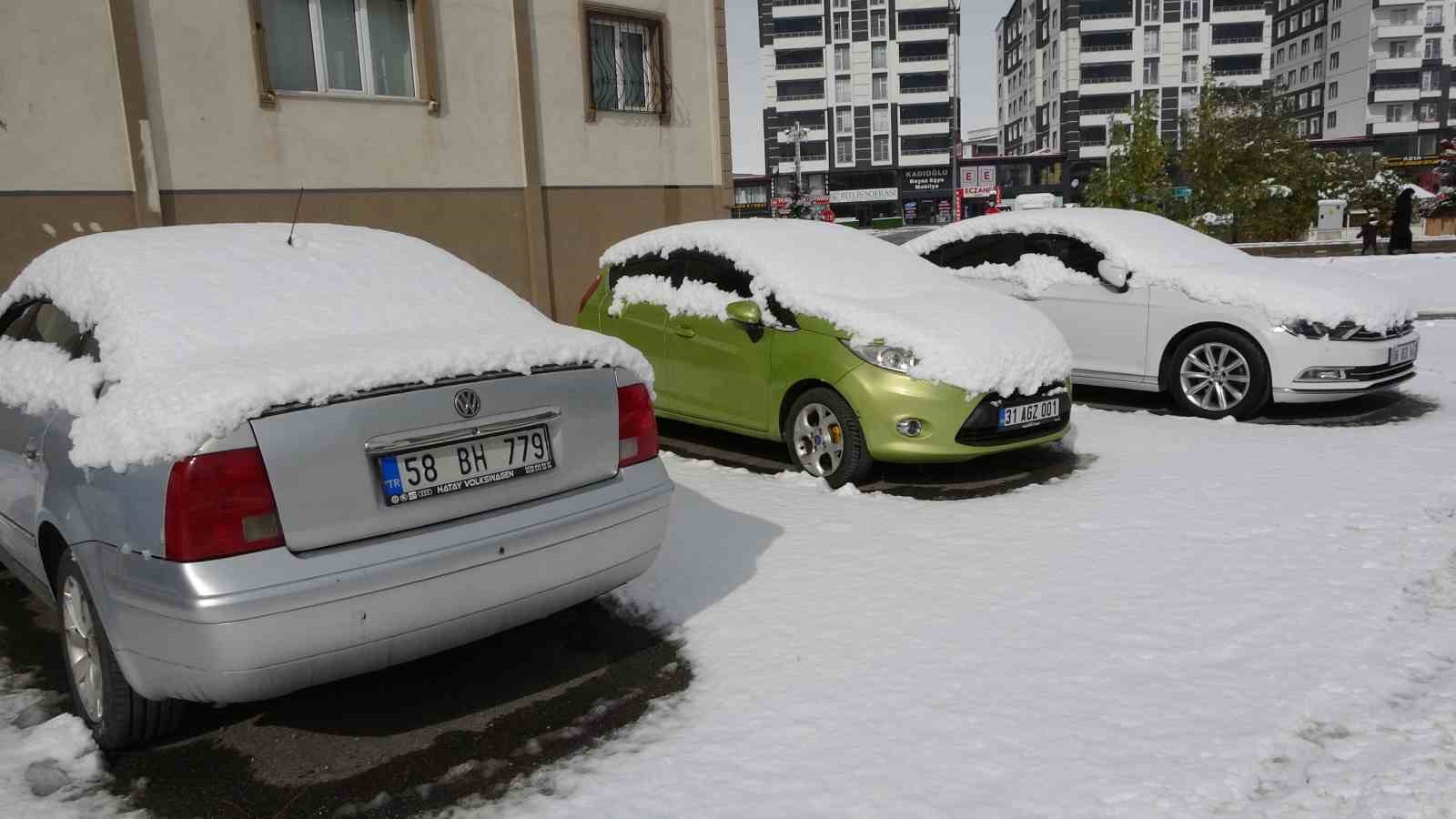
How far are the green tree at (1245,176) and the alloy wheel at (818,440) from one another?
826 inches

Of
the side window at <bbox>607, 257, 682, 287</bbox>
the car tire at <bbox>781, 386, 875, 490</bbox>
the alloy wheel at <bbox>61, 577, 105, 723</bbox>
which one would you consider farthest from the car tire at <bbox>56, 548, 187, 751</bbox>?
the side window at <bbox>607, 257, 682, 287</bbox>

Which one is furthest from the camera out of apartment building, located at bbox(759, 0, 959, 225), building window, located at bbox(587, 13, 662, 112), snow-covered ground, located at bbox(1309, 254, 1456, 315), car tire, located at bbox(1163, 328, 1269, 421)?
apartment building, located at bbox(759, 0, 959, 225)

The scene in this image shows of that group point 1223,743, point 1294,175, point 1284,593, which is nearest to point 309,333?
point 1223,743

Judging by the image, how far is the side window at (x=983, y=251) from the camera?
8.75 m

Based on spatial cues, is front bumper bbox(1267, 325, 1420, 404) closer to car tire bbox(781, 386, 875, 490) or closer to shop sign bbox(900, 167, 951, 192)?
car tire bbox(781, 386, 875, 490)

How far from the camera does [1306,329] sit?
7.34 m

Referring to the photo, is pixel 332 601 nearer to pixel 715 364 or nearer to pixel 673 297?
pixel 715 364

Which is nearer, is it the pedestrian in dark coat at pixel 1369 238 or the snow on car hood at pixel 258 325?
the snow on car hood at pixel 258 325

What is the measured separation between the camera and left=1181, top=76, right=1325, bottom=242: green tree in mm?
27219

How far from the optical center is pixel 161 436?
9.09 ft

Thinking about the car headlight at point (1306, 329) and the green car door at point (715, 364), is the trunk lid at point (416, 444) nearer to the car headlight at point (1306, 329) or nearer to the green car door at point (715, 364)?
the green car door at point (715, 364)

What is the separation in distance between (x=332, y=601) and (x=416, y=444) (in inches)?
19.4

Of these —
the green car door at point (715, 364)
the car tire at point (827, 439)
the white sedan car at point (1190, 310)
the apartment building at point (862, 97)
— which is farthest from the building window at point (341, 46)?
the apartment building at point (862, 97)

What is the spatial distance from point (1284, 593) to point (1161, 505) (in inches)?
52.2
